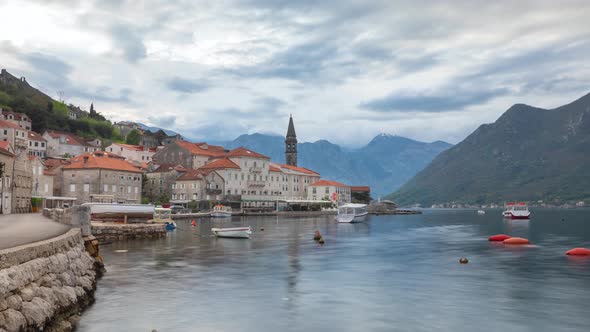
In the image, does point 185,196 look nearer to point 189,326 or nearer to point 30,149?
point 30,149

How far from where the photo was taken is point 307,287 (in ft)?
99.7

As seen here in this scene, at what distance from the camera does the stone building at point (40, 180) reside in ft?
294

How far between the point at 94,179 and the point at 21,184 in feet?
121

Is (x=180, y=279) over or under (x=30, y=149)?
under

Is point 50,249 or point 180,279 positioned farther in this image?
point 180,279

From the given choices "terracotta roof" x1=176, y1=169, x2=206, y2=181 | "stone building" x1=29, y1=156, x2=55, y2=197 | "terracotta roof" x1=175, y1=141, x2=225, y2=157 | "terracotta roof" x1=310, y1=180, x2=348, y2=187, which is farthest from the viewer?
"terracotta roof" x1=310, y1=180, x2=348, y2=187

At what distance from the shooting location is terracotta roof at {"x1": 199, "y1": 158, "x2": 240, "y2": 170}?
14455 centimetres

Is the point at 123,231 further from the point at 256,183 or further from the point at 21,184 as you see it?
the point at 256,183

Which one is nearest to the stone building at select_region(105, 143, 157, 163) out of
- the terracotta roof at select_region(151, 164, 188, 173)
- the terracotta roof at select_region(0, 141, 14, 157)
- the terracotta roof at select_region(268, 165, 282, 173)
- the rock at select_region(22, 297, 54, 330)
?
the terracotta roof at select_region(151, 164, 188, 173)

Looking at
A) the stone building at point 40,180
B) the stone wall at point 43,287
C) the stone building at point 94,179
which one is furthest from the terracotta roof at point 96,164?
the stone wall at point 43,287

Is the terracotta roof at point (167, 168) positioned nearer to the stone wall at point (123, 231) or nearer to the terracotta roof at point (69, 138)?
the terracotta roof at point (69, 138)

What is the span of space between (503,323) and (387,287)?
30.8 ft

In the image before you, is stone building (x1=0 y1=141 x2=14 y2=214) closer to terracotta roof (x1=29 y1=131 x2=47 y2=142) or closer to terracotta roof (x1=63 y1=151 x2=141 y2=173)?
terracotta roof (x1=63 y1=151 x2=141 y2=173)

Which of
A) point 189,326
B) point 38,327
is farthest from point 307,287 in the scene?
point 38,327
